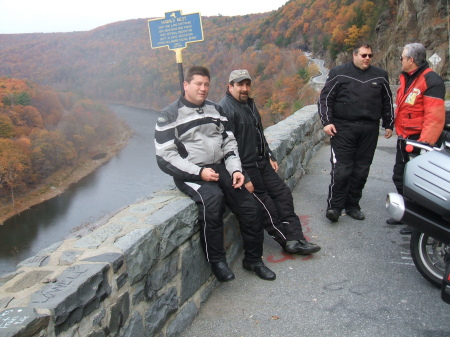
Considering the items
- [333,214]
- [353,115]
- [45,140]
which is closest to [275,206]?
[333,214]

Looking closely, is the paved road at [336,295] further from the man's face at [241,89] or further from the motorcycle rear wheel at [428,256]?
the man's face at [241,89]

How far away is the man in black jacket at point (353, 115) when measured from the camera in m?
3.80

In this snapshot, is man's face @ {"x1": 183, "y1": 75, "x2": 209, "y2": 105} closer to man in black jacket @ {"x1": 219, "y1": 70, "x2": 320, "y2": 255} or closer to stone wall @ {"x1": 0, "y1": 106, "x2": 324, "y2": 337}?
man in black jacket @ {"x1": 219, "y1": 70, "x2": 320, "y2": 255}

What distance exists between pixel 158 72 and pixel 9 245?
64082mm

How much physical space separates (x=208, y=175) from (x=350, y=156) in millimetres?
1782

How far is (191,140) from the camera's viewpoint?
9.53 ft

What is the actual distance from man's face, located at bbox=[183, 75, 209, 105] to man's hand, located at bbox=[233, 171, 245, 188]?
0.60 m

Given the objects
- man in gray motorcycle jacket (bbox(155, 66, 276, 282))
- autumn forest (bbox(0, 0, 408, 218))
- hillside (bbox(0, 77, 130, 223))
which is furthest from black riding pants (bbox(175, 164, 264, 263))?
hillside (bbox(0, 77, 130, 223))

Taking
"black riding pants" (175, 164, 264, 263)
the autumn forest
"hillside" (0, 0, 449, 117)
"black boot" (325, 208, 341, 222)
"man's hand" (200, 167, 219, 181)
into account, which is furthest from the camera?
the autumn forest

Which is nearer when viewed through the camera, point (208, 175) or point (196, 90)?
point (208, 175)

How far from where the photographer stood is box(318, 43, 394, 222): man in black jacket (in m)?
3.80

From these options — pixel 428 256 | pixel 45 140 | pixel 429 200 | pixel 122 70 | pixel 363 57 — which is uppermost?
pixel 363 57

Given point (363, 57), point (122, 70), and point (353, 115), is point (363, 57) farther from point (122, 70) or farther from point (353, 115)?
point (122, 70)

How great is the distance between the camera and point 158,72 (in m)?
95.5
